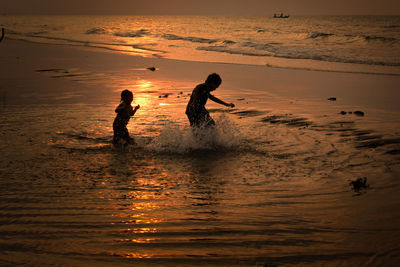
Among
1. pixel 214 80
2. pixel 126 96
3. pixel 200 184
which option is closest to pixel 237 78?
pixel 214 80

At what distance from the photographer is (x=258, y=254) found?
3945 millimetres

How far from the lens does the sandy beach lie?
4043 mm

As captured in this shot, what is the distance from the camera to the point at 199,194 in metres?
5.55

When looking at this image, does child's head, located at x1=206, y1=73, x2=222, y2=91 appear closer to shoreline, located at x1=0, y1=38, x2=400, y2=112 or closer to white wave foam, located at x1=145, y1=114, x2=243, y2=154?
white wave foam, located at x1=145, y1=114, x2=243, y2=154

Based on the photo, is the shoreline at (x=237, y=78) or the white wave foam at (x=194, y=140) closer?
the white wave foam at (x=194, y=140)

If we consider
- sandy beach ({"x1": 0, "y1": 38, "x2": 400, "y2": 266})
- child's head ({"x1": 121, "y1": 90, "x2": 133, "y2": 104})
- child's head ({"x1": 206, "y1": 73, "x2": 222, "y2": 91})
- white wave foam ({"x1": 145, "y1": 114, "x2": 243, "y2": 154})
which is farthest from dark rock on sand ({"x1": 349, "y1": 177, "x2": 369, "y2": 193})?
child's head ({"x1": 121, "y1": 90, "x2": 133, "y2": 104})

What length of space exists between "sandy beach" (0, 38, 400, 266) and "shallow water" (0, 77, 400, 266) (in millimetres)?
19

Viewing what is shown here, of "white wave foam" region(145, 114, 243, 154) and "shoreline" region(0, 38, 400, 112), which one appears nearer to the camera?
"white wave foam" region(145, 114, 243, 154)

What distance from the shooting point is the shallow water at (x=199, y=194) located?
4.01 meters

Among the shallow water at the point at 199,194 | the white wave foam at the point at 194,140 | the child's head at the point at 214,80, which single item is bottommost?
the shallow water at the point at 199,194

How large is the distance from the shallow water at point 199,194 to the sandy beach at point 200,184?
2 cm

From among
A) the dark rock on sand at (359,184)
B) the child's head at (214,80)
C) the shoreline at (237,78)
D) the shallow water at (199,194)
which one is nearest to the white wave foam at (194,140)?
the shallow water at (199,194)

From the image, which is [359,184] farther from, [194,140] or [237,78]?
[237,78]

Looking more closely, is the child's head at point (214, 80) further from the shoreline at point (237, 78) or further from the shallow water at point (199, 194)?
the shoreline at point (237, 78)
